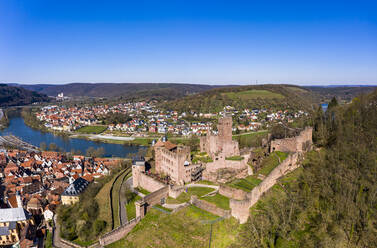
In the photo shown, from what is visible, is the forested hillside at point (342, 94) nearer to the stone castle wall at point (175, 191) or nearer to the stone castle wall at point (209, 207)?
the stone castle wall at point (175, 191)

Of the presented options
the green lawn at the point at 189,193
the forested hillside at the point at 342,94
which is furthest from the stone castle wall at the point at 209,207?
the forested hillside at the point at 342,94

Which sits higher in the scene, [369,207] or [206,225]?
[369,207]

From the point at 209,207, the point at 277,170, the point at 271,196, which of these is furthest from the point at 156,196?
the point at 277,170

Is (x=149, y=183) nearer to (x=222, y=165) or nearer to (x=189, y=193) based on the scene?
(x=189, y=193)

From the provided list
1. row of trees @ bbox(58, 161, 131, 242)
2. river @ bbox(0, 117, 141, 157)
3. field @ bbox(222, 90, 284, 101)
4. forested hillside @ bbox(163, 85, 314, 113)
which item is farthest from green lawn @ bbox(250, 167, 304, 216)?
field @ bbox(222, 90, 284, 101)

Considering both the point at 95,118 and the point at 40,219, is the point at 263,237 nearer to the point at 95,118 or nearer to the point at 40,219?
the point at 40,219

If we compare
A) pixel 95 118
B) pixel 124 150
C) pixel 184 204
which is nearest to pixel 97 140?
pixel 124 150
